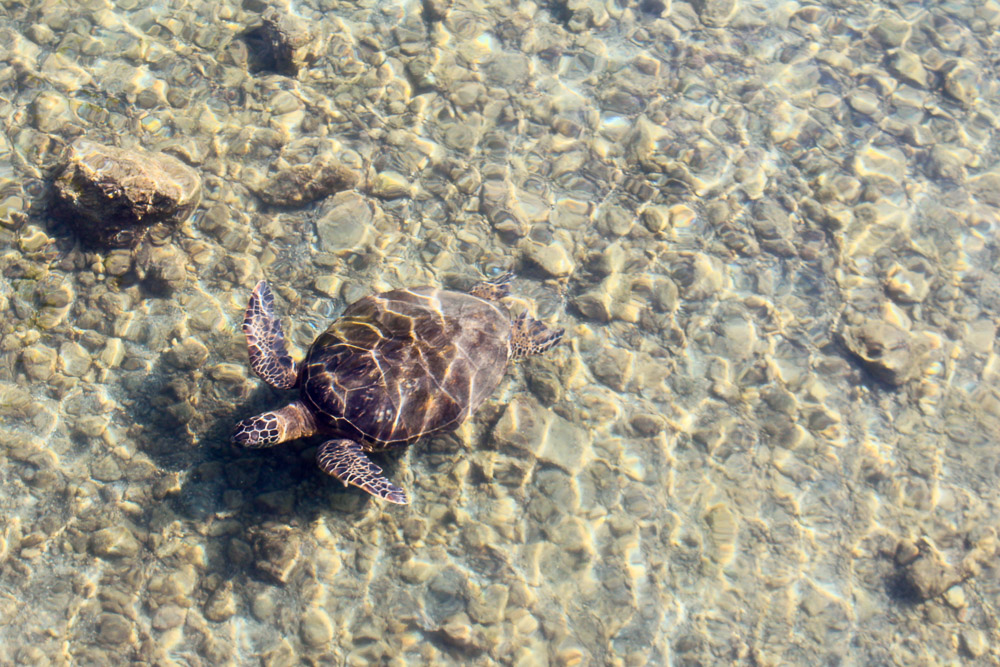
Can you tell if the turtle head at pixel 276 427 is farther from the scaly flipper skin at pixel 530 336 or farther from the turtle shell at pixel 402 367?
the scaly flipper skin at pixel 530 336

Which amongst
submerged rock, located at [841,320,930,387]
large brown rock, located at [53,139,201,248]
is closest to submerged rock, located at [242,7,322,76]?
large brown rock, located at [53,139,201,248]

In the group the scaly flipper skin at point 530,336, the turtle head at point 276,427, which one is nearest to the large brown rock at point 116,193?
the turtle head at point 276,427

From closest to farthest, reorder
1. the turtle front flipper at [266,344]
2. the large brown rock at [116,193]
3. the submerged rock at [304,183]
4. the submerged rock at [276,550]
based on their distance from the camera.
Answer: the submerged rock at [276,550] → the turtle front flipper at [266,344] → the large brown rock at [116,193] → the submerged rock at [304,183]

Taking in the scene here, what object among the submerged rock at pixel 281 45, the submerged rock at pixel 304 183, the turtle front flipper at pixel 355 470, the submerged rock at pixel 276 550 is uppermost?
the submerged rock at pixel 281 45

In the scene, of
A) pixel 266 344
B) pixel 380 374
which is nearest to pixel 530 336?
pixel 380 374

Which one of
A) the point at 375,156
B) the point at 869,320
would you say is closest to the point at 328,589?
the point at 375,156

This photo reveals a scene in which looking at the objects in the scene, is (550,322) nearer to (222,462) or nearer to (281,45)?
(222,462)
